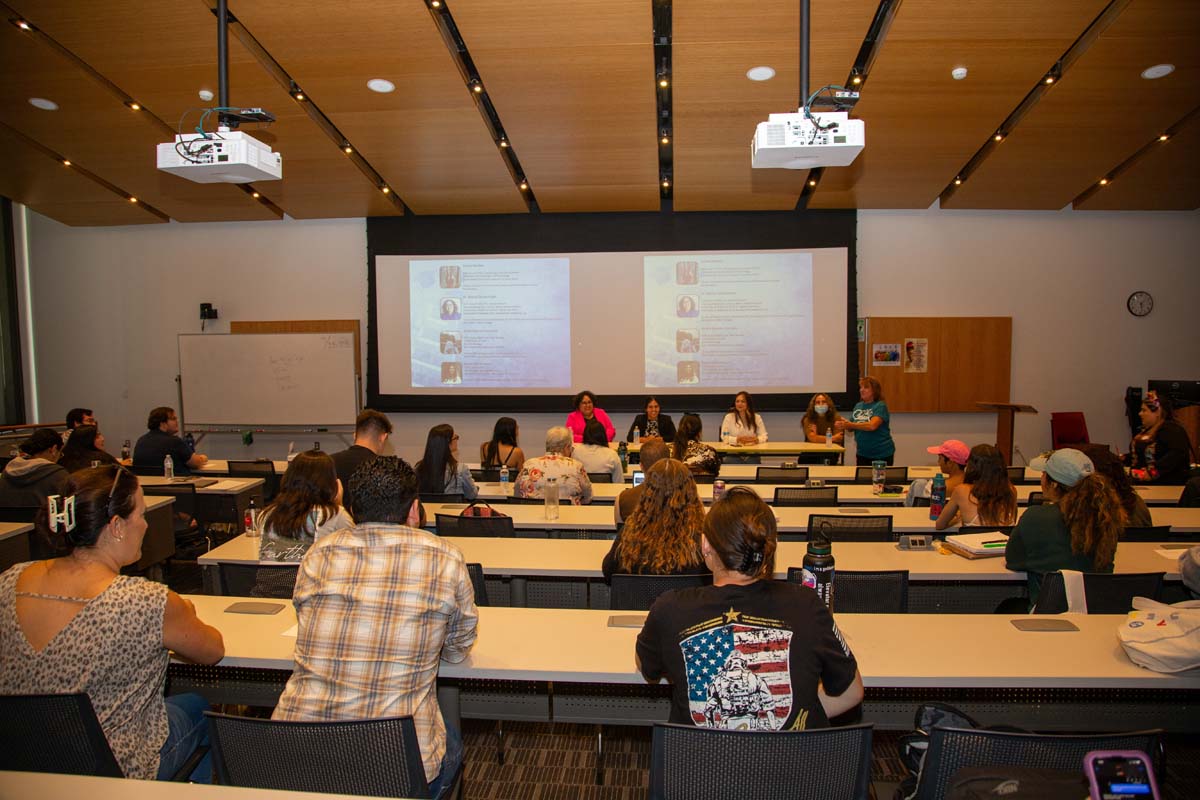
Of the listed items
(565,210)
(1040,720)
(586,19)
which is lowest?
(1040,720)

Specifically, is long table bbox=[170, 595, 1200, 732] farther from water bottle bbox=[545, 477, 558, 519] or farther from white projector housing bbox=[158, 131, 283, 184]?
white projector housing bbox=[158, 131, 283, 184]

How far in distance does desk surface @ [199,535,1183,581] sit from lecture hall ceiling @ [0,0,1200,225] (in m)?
3.93

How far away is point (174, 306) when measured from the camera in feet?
32.6

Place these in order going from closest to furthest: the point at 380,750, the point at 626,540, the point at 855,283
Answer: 1. the point at 380,750
2. the point at 626,540
3. the point at 855,283

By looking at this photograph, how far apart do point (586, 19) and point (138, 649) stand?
504 cm

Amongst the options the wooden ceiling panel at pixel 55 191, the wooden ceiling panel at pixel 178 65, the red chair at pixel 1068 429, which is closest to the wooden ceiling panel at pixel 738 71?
the wooden ceiling panel at pixel 178 65

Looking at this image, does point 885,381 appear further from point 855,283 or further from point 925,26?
point 925,26

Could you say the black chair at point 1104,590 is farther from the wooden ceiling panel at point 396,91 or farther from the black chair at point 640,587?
the wooden ceiling panel at point 396,91

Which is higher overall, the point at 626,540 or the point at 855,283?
the point at 855,283

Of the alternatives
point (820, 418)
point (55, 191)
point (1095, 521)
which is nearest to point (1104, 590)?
point (1095, 521)

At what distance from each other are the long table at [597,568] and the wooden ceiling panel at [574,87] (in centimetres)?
395

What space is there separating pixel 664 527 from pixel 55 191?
9.58 meters

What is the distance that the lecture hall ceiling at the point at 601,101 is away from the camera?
5.29 m

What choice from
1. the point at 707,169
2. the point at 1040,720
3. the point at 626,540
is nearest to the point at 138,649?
the point at 626,540
